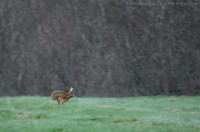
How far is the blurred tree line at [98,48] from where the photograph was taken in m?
16.2

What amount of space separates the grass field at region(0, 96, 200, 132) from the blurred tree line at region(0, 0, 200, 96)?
2637 mm

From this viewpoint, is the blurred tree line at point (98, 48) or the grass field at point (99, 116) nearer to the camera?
the grass field at point (99, 116)

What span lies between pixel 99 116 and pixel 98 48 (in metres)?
5.58

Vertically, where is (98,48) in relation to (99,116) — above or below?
above

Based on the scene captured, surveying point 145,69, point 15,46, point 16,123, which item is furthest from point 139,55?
point 16,123

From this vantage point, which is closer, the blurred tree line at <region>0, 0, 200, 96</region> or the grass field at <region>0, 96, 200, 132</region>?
the grass field at <region>0, 96, 200, 132</region>

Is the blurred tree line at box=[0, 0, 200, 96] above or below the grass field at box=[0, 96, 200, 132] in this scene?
above

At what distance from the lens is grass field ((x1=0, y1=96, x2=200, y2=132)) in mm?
9742

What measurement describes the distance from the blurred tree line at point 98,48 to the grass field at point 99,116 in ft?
8.65

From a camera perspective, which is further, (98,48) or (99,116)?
(98,48)

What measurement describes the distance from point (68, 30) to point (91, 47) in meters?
0.81

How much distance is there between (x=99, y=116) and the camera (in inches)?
427

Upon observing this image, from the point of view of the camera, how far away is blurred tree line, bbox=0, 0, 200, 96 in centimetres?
1617

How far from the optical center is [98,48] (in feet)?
53.2
